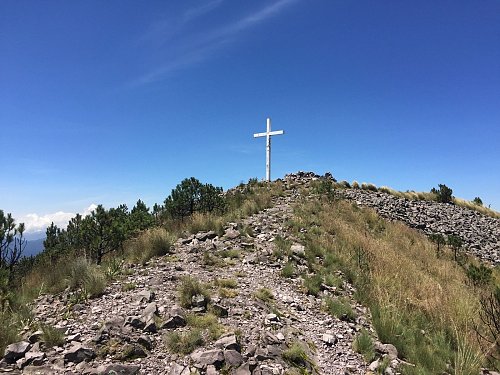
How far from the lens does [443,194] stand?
33.9m

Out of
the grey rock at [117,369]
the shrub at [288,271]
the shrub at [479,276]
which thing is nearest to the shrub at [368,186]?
the shrub at [479,276]

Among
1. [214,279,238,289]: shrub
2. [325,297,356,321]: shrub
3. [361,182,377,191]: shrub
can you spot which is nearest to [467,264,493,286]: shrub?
[325,297,356,321]: shrub

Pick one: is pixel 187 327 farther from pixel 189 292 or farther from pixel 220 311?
pixel 189 292

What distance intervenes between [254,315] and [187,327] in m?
1.51

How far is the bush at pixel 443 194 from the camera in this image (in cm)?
3369

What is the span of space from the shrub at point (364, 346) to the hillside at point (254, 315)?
21 millimetres

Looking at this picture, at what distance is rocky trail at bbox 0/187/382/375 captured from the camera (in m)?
5.50

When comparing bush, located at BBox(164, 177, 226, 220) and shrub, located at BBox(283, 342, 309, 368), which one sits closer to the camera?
shrub, located at BBox(283, 342, 309, 368)

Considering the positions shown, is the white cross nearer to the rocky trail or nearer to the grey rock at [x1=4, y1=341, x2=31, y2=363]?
the rocky trail

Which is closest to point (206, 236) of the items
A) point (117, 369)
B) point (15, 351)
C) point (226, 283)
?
point (226, 283)

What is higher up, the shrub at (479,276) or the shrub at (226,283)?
the shrub at (226,283)

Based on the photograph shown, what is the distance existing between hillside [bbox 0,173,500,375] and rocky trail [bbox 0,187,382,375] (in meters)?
0.02

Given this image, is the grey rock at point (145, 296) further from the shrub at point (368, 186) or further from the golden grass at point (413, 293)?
the shrub at point (368, 186)

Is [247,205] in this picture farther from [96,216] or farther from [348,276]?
[348,276]
